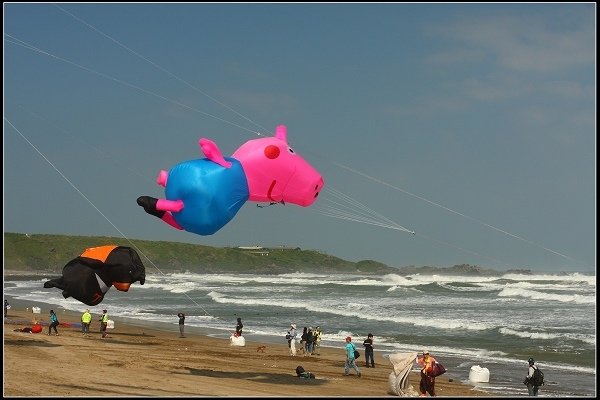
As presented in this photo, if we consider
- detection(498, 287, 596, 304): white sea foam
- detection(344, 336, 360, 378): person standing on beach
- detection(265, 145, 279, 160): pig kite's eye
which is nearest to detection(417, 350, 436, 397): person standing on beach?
detection(344, 336, 360, 378): person standing on beach

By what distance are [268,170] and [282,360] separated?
31.8 ft

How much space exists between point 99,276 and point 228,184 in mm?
2791

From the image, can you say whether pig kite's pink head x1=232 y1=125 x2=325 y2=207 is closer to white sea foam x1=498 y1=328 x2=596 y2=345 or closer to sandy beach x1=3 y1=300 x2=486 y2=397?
sandy beach x1=3 y1=300 x2=486 y2=397

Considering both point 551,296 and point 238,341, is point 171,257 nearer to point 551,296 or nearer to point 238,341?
point 551,296

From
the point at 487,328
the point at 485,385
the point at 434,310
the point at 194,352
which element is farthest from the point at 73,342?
the point at 434,310

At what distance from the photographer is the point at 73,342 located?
867 inches

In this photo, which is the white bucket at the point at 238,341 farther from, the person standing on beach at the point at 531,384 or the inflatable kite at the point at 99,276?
the inflatable kite at the point at 99,276

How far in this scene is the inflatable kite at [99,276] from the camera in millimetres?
12672

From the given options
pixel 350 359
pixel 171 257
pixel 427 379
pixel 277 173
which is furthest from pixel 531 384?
pixel 171 257

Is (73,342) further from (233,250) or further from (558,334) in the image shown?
(233,250)

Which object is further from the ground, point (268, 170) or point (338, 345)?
point (268, 170)

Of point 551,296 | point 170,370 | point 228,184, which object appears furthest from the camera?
point 551,296

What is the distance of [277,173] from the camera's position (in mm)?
12062

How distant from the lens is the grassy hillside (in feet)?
390
